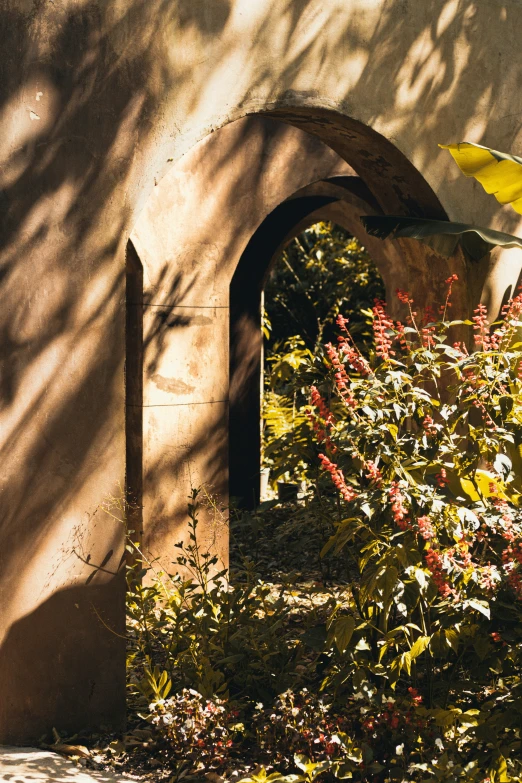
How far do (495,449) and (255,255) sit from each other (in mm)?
6592

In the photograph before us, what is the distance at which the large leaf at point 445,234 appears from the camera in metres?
5.27

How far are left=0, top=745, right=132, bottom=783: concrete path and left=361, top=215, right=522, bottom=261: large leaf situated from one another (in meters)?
3.21

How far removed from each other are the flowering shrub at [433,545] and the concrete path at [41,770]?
42.2 inches

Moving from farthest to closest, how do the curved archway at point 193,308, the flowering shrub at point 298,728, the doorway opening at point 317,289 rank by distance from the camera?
the doorway opening at point 317,289, the curved archway at point 193,308, the flowering shrub at point 298,728

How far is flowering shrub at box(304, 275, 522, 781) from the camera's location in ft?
12.5

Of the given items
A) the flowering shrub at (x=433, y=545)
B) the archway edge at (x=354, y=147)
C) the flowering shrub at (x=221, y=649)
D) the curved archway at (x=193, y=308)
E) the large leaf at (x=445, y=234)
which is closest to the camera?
the flowering shrub at (x=433, y=545)

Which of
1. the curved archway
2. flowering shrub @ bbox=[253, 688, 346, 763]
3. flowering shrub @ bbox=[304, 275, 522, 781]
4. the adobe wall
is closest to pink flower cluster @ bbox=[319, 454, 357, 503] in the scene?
flowering shrub @ bbox=[304, 275, 522, 781]

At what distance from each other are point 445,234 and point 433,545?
2.05 m

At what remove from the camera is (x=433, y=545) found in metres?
3.96

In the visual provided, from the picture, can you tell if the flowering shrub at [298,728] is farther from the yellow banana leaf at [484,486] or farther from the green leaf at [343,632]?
the yellow banana leaf at [484,486]

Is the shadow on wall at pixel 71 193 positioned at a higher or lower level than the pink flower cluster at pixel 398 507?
higher

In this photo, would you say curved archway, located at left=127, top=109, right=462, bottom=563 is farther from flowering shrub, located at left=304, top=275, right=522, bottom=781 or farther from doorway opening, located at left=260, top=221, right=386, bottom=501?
doorway opening, located at left=260, top=221, right=386, bottom=501

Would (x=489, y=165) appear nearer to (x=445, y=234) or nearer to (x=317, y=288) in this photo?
(x=445, y=234)

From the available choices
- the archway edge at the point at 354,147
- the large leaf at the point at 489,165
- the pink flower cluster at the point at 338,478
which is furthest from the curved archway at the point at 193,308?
the pink flower cluster at the point at 338,478
